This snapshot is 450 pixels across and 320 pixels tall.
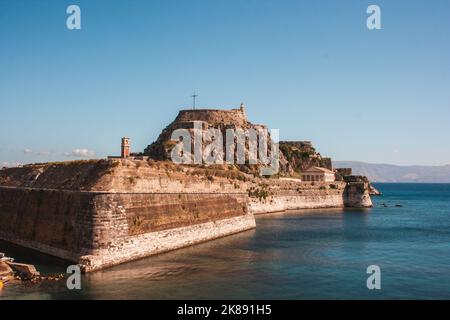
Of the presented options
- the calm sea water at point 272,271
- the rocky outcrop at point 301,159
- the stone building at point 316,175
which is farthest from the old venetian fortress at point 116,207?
the rocky outcrop at point 301,159

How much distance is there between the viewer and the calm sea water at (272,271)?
23609mm

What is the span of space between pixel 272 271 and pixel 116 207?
455 inches

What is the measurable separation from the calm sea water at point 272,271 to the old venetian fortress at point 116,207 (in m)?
1.32

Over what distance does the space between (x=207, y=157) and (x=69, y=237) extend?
51346 millimetres

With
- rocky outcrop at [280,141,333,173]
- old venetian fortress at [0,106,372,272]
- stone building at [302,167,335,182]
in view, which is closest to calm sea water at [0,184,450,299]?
old venetian fortress at [0,106,372,272]

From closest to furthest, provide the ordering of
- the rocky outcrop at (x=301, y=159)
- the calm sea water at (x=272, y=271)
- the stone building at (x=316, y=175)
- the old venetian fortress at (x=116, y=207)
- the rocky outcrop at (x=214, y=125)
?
the calm sea water at (x=272, y=271) < the old venetian fortress at (x=116, y=207) < the rocky outcrop at (x=214, y=125) < the stone building at (x=316, y=175) < the rocky outcrop at (x=301, y=159)

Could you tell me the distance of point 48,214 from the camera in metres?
34.2

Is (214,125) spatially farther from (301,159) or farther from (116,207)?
(116,207)

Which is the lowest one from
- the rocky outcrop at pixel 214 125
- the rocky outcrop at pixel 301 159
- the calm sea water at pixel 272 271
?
the calm sea water at pixel 272 271

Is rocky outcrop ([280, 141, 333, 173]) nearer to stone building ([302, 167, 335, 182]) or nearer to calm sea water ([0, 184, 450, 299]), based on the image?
stone building ([302, 167, 335, 182])

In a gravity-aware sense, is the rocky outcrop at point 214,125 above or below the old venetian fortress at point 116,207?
above

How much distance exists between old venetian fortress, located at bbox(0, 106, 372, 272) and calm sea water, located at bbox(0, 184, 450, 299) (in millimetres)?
1322

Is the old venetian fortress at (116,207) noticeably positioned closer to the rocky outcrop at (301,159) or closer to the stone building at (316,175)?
the stone building at (316,175)

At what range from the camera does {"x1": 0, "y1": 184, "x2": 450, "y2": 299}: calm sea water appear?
23609 mm
